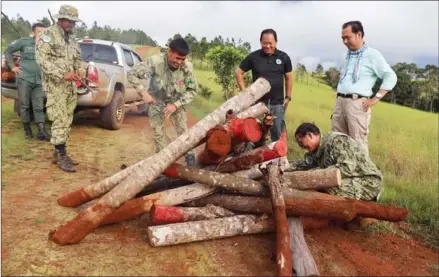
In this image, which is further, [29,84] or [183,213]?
[29,84]

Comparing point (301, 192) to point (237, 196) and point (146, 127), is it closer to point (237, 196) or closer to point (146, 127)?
point (237, 196)

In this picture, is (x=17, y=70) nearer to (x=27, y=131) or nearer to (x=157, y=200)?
(x=27, y=131)

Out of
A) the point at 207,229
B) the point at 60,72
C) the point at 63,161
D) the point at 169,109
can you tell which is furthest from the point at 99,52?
the point at 207,229

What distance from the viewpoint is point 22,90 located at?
7.10 metres

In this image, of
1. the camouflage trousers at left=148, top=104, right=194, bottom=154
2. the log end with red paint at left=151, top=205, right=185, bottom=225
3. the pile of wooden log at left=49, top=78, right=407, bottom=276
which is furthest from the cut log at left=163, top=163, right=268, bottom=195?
the camouflage trousers at left=148, top=104, right=194, bottom=154

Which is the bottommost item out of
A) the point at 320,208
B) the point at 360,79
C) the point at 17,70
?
the point at 320,208

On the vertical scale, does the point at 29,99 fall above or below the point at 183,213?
above

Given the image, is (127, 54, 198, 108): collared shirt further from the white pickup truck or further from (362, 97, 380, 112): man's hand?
(362, 97, 380, 112): man's hand

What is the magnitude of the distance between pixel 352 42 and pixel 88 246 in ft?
12.7

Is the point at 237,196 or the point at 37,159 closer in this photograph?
the point at 237,196

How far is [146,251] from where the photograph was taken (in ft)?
11.4

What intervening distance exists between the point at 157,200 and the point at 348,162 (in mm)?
1977

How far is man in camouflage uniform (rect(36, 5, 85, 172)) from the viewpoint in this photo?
17.2 feet

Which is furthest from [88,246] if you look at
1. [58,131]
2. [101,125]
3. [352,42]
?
[101,125]
